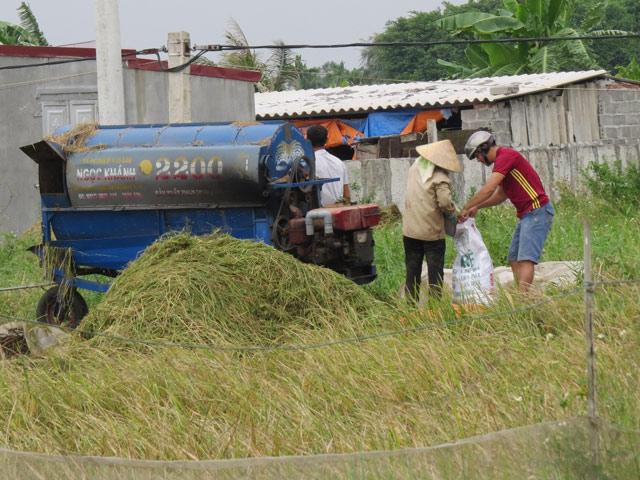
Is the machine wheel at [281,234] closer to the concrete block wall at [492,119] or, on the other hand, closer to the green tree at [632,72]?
the concrete block wall at [492,119]

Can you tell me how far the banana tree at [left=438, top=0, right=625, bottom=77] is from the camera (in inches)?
1036

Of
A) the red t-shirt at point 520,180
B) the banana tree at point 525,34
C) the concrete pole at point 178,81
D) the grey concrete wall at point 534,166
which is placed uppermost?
the banana tree at point 525,34

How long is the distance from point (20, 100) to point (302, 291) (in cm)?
1033

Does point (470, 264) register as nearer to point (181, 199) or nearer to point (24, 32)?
point (181, 199)

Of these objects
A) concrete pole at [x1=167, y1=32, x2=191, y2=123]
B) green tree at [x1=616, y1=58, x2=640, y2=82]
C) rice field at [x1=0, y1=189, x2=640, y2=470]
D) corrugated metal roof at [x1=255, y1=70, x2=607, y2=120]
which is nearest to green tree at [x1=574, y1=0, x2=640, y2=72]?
green tree at [x1=616, y1=58, x2=640, y2=82]

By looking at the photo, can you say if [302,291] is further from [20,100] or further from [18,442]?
[20,100]

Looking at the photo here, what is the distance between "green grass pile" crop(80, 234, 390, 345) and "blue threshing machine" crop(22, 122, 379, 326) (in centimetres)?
67

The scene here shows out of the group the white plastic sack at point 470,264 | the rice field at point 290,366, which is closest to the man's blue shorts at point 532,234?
the white plastic sack at point 470,264

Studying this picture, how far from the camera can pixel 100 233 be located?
10.3 meters

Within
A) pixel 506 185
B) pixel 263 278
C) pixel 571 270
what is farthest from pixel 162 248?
pixel 571 270

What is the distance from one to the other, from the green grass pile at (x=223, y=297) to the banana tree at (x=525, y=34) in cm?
1827

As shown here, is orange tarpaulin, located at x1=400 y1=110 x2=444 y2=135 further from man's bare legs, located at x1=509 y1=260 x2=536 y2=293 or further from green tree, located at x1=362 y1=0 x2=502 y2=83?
green tree, located at x1=362 y1=0 x2=502 y2=83

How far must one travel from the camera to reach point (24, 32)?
89.7 feet

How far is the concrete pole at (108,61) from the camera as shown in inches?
532
